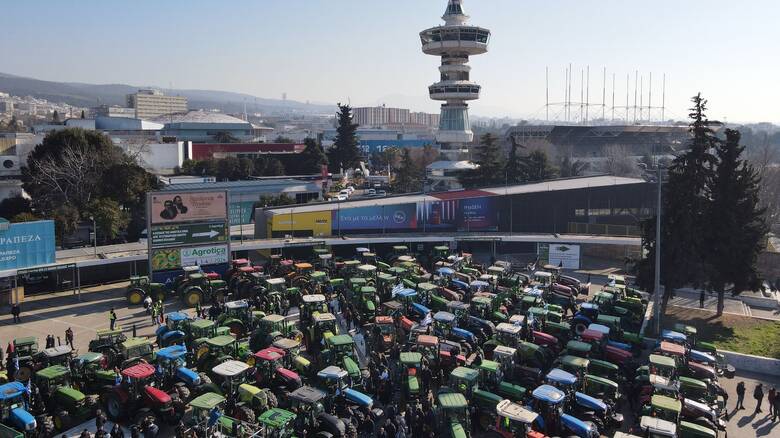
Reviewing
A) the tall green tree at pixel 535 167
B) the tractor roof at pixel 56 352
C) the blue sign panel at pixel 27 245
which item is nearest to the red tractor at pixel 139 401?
the tractor roof at pixel 56 352

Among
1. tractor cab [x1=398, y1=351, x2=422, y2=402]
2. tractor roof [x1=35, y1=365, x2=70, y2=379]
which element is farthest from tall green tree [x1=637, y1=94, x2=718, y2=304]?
tractor roof [x1=35, y1=365, x2=70, y2=379]

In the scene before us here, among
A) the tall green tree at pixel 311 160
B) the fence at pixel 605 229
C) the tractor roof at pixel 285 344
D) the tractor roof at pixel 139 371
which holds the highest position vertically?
the tall green tree at pixel 311 160

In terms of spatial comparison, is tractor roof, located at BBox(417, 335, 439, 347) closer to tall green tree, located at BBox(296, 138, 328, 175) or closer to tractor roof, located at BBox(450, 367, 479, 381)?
tractor roof, located at BBox(450, 367, 479, 381)

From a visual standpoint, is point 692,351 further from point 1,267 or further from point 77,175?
point 77,175

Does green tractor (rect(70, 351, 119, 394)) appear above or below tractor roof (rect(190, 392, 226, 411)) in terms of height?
below

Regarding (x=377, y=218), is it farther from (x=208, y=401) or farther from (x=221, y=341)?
(x=208, y=401)

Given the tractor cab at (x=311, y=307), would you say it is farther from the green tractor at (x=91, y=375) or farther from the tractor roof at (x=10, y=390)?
the tractor roof at (x=10, y=390)
